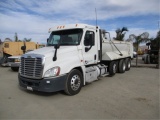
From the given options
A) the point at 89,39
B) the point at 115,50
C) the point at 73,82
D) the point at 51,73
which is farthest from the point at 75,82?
the point at 115,50

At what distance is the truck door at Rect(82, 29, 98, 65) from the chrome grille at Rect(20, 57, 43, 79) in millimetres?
2011

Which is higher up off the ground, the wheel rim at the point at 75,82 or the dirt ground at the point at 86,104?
the wheel rim at the point at 75,82

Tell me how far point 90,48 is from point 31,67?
2668 mm

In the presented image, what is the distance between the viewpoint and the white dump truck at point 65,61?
19.0 feet

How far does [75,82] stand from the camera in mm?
6477

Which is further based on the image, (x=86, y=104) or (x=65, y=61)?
(x=65, y=61)

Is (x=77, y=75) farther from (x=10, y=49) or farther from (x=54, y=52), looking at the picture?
(x=10, y=49)

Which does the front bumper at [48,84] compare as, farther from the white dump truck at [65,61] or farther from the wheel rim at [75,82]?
the wheel rim at [75,82]

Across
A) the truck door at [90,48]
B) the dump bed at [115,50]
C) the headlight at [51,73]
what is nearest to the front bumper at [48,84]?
the headlight at [51,73]

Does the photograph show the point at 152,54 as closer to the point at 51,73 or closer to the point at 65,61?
the point at 65,61

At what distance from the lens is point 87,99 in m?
5.98

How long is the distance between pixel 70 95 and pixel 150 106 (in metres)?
2.77

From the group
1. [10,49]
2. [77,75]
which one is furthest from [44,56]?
[10,49]

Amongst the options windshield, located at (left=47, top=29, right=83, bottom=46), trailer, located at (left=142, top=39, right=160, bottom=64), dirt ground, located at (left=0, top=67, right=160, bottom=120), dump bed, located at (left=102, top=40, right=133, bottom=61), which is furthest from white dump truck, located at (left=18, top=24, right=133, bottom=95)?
trailer, located at (left=142, top=39, right=160, bottom=64)
